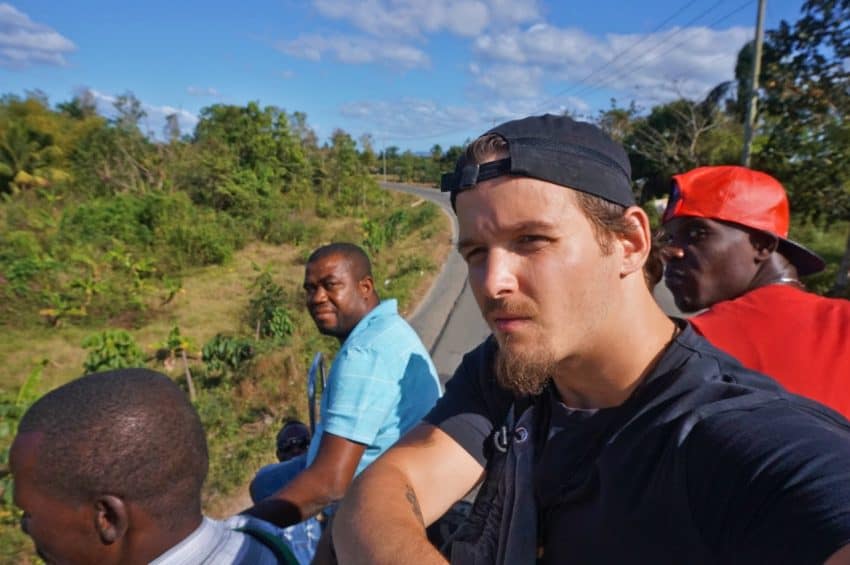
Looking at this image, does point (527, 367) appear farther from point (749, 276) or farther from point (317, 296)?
point (317, 296)

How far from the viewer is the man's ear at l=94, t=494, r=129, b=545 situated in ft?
4.10

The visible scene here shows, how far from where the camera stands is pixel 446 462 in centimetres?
143

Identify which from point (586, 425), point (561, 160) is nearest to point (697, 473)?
point (586, 425)

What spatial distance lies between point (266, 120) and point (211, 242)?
10356mm

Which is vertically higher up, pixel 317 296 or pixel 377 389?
pixel 317 296

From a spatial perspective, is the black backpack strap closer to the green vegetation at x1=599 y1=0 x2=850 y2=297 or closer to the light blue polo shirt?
the light blue polo shirt

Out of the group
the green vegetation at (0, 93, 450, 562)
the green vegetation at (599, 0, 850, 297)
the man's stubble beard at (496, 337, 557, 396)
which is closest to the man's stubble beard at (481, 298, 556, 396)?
the man's stubble beard at (496, 337, 557, 396)

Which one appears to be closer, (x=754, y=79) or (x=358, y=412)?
(x=358, y=412)

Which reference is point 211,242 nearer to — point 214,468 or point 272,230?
point 272,230

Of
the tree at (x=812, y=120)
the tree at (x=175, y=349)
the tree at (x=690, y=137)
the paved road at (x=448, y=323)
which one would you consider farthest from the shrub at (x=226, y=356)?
the tree at (x=690, y=137)

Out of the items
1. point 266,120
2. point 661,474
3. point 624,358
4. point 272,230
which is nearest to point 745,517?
point 661,474

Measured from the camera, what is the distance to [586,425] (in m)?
1.10

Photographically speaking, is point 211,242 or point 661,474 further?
point 211,242

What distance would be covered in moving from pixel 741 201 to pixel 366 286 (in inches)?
69.6
